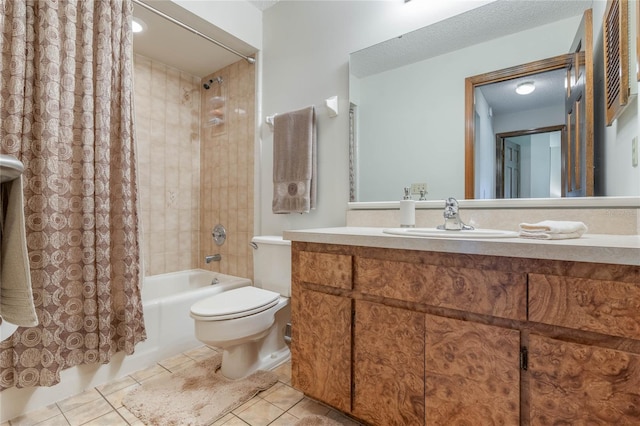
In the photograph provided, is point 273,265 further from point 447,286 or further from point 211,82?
point 211,82

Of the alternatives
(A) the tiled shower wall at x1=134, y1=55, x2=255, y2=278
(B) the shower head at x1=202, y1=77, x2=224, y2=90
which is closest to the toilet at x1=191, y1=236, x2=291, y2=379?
(A) the tiled shower wall at x1=134, y1=55, x2=255, y2=278

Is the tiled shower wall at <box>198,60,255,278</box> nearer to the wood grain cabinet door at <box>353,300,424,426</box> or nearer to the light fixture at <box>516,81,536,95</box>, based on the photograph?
the wood grain cabinet door at <box>353,300,424,426</box>

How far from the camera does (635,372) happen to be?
2.46 ft

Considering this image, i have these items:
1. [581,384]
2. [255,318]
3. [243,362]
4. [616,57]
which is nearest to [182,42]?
[255,318]

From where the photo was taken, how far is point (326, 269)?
1295mm

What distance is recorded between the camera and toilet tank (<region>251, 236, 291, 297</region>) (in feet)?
6.29

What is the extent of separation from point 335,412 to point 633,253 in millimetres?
1249

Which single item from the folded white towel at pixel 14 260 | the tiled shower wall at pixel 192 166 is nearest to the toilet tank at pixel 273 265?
the tiled shower wall at pixel 192 166

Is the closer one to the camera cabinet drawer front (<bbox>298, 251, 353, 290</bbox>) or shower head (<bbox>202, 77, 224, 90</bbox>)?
cabinet drawer front (<bbox>298, 251, 353, 290</bbox>)

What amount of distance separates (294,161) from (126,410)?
1.59 m

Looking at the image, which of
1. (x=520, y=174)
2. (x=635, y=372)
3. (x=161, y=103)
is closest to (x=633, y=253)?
(x=635, y=372)

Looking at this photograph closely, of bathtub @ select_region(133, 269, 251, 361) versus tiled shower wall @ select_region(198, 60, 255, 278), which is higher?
tiled shower wall @ select_region(198, 60, 255, 278)

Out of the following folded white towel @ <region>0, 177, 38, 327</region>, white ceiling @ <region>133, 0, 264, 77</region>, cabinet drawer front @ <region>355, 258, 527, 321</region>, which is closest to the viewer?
folded white towel @ <region>0, 177, 38, 327</region>

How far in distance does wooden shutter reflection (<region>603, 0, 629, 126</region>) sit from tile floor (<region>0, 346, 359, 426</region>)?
5.34 feet
